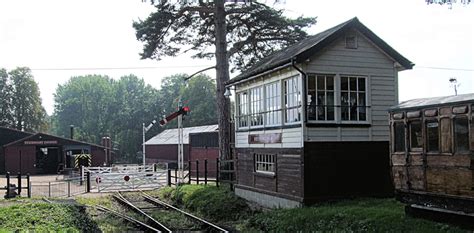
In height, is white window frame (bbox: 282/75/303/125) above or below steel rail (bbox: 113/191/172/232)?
above

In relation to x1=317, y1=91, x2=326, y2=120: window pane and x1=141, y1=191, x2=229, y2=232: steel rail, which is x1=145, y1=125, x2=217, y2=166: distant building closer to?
x1=141, y1=191, x2=229, y2=232: steel rail

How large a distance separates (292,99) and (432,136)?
5.97 metres

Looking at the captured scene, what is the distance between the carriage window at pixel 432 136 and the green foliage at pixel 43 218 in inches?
279

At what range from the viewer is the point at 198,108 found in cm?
7556

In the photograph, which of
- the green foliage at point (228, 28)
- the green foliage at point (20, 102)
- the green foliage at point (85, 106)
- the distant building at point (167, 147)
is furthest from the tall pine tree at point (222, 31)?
the green foliage at point (85, 106)

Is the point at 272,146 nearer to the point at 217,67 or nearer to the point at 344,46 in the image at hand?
the point at 344,46

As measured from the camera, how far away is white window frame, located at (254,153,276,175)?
1711cm

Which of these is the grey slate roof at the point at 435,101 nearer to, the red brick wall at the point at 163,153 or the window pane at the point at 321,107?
the window pane at the point at 321,107

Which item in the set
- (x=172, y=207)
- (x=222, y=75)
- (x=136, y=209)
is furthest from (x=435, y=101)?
(x=222, y=75)

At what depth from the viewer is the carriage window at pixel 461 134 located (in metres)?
9.38

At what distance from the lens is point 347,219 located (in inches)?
461

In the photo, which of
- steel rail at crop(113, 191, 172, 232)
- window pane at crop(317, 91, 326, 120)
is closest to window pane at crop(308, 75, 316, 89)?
→ window pane at crop(317, 91, 326, 120)

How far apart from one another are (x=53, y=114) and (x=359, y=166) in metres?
106

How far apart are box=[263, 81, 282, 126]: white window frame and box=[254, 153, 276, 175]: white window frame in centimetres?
113
